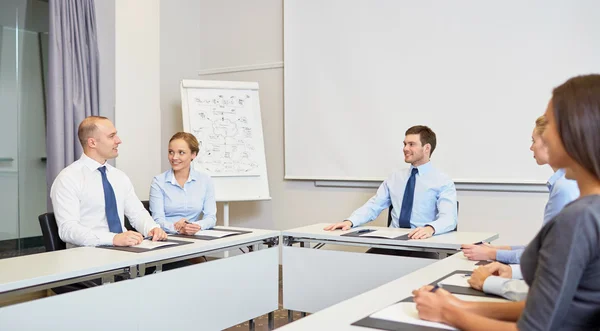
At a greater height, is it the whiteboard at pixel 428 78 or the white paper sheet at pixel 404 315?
the whiteboard at pixel 428 78

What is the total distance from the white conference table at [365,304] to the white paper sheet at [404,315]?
4 cm

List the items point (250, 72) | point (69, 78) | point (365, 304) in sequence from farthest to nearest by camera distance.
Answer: point (250, 72), point (69, 78), point (365, 304)

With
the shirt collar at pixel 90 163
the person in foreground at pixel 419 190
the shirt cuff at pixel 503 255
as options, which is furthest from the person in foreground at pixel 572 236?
the shirt collar at pixel 90 163

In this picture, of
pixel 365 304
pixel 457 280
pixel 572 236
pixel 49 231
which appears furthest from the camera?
pixel 49 231

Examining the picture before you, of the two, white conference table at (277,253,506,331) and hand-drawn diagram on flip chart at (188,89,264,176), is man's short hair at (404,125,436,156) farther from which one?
hand-drawn diagram on flip chart at (188,89,264,176)

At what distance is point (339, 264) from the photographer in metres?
3.03

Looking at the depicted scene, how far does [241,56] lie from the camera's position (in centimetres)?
545

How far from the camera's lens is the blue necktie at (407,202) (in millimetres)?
3572

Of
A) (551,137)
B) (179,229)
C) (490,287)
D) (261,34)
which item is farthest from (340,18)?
(551,137)

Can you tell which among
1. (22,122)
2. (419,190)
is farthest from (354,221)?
(22,122)

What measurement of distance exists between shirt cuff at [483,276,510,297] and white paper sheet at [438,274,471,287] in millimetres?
122

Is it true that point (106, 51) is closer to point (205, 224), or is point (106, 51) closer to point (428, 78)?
point (205, 224)

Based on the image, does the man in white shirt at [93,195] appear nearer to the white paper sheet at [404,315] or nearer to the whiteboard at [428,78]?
the white paper sheet at [404,315]

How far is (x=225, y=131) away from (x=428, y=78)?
185 centimetres
